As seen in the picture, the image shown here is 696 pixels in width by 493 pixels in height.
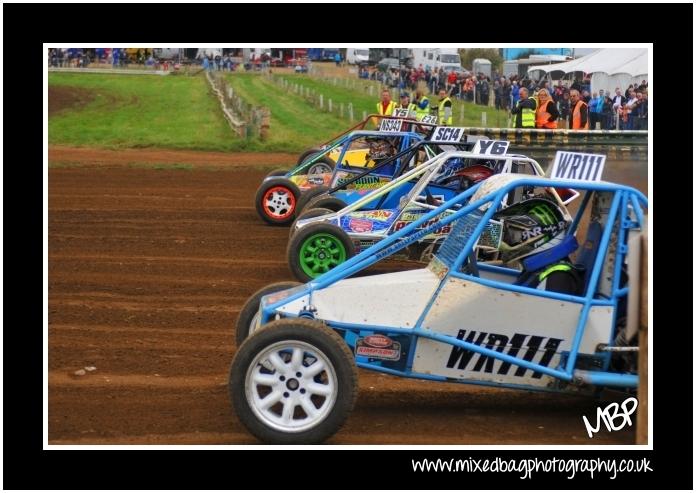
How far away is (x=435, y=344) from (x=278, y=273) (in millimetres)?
5361

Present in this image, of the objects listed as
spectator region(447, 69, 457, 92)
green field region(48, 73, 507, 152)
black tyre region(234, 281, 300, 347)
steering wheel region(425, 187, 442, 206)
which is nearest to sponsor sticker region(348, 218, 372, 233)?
steering wheel region(425, 187, 442, 206)

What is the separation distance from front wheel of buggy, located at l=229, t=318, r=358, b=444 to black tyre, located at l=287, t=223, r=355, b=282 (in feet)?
14.6

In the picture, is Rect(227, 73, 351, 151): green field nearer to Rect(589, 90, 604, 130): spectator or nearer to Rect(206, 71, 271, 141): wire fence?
Rect(206, 71, 271, 141): wire fence

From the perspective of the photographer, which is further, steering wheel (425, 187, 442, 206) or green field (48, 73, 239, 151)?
green field (48, 73, 239, 151)

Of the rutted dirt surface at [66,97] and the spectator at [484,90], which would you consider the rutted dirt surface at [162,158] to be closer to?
the spectator at [484,90]

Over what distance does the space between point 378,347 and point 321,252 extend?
4233 millimetres

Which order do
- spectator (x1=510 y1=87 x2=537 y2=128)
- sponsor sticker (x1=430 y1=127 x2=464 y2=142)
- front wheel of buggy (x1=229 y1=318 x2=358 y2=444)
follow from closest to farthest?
front wheel of buggy (x1=229 y1=318 x2=358 y2=444), sponsor sticker (x1=430 y1=127 x2=464 y2=142), spectator (x1=510 y1=87 x2=537 y2=128)

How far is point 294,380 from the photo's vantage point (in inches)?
232

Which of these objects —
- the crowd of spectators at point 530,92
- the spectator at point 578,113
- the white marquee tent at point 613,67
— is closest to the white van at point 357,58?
the crowd of spectators at point 530,92

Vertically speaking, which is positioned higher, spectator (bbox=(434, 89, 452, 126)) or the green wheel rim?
spectator (bbox=(434, 89, 452, 126))

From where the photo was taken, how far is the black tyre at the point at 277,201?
14.9 metres

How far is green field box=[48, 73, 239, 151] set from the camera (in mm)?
29156

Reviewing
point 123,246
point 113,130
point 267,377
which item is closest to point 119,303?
point 123,246

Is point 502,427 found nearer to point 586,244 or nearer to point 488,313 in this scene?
point 488,313
